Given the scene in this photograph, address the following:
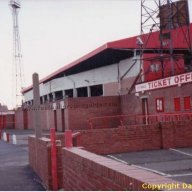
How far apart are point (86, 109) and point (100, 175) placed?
3079cm

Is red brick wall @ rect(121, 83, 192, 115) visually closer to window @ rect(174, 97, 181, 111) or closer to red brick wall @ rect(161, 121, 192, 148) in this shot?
window @ rect(174, 97, 181, 111)

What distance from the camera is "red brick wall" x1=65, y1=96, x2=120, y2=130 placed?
3597 centimetres

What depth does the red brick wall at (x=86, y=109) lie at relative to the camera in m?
36.0

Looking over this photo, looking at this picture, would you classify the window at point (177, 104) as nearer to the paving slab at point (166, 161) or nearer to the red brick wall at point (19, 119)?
the paving slab at point (166, 161)

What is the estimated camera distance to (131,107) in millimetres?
32719

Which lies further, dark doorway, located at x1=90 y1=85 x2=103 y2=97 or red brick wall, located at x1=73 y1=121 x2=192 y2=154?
dark doorway, located at x1=90 y1=85 x2=103 y2=97

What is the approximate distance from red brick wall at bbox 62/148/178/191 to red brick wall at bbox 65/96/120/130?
1088 inches

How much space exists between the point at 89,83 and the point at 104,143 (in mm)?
26877

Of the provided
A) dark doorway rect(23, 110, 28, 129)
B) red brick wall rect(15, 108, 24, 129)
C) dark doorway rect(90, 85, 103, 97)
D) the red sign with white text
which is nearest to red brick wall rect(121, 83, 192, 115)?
the red sign with white text

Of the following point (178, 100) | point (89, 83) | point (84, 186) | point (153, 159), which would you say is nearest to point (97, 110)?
point (89, 83)

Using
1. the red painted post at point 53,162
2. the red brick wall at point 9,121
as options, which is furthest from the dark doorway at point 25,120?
the red painted post at point 53,162

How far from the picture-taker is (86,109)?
1427 inches

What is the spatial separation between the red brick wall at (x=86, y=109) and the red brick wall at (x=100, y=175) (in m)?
27.6

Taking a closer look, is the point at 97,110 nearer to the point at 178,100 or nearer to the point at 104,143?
the point at 178,100
